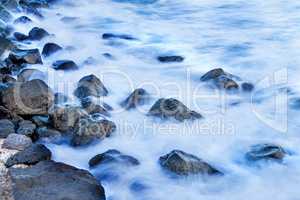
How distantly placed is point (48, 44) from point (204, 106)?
2518mm

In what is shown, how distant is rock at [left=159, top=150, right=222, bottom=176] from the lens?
12.6ft

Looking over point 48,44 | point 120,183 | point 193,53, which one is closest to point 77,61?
point 48,44

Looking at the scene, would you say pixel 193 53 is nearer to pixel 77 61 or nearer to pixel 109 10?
pixel 77 61

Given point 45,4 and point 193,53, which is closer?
point 193,53

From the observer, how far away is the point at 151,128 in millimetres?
4762

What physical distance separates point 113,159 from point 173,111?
0.99 m

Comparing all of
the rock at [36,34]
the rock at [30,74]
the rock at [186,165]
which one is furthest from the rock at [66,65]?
the rock at [186,165]

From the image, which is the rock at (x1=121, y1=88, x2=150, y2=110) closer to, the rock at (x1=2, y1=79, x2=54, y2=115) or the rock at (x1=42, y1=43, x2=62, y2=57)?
the rock at (x1=2, y1=79, x2=54, y2=115)

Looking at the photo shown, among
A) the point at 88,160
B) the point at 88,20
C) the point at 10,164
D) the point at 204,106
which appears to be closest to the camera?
the point at 10,164

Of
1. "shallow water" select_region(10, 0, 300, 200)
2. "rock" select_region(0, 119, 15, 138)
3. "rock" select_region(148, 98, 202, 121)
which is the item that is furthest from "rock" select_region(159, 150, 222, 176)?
"rock" select_region(0, 119, 15, 138)

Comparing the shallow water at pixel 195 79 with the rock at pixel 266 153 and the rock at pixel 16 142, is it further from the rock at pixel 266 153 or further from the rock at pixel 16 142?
the rock at pixel 16 142

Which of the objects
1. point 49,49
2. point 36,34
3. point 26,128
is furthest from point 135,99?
Result: point 36,34

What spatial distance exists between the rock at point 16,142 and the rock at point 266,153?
1.76m

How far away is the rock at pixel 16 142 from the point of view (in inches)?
159
